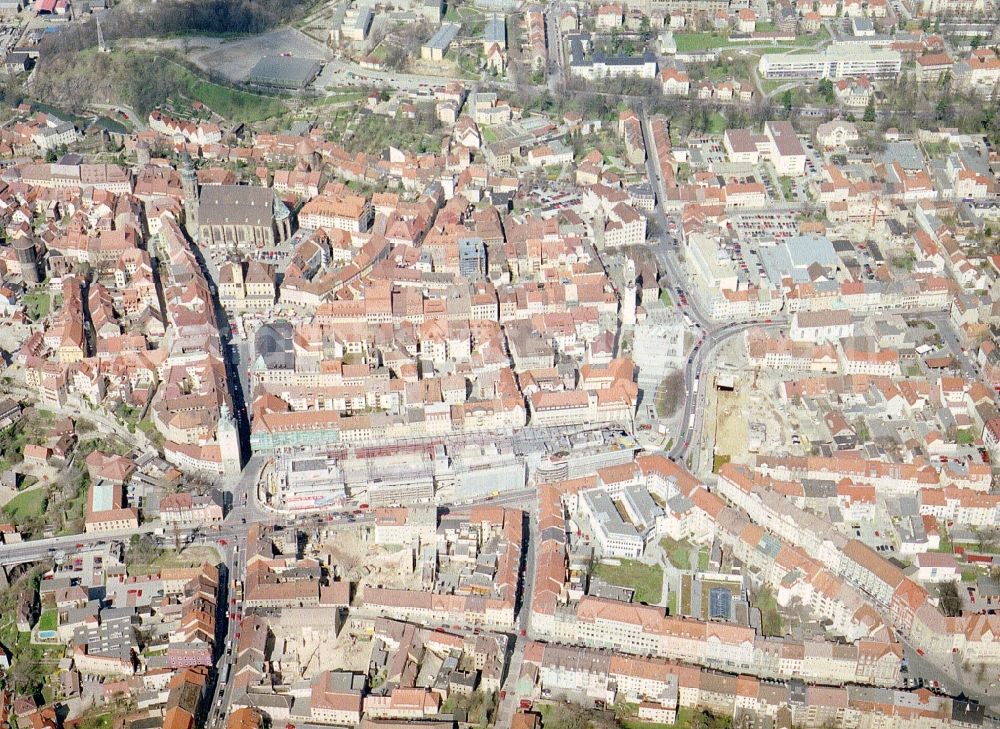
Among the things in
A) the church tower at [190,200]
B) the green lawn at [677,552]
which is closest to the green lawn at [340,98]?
the church tower at [190,200]

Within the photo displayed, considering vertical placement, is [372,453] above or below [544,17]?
below

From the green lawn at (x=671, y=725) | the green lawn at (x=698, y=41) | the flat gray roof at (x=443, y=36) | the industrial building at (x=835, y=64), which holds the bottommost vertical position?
the green lawn at (x=671, y=725)

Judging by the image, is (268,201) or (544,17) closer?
(268,201)

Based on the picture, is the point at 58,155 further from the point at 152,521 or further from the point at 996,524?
the point at 996,524

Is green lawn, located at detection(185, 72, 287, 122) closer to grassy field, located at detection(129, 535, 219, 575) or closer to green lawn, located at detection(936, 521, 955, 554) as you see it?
grassy field, located at detection(129, 535, 219, 575)

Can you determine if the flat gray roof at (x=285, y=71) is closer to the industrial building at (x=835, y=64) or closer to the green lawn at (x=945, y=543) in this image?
the industrial building at (x=835, y=64)

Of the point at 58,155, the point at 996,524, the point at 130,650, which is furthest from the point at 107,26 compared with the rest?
the point at 996,524
